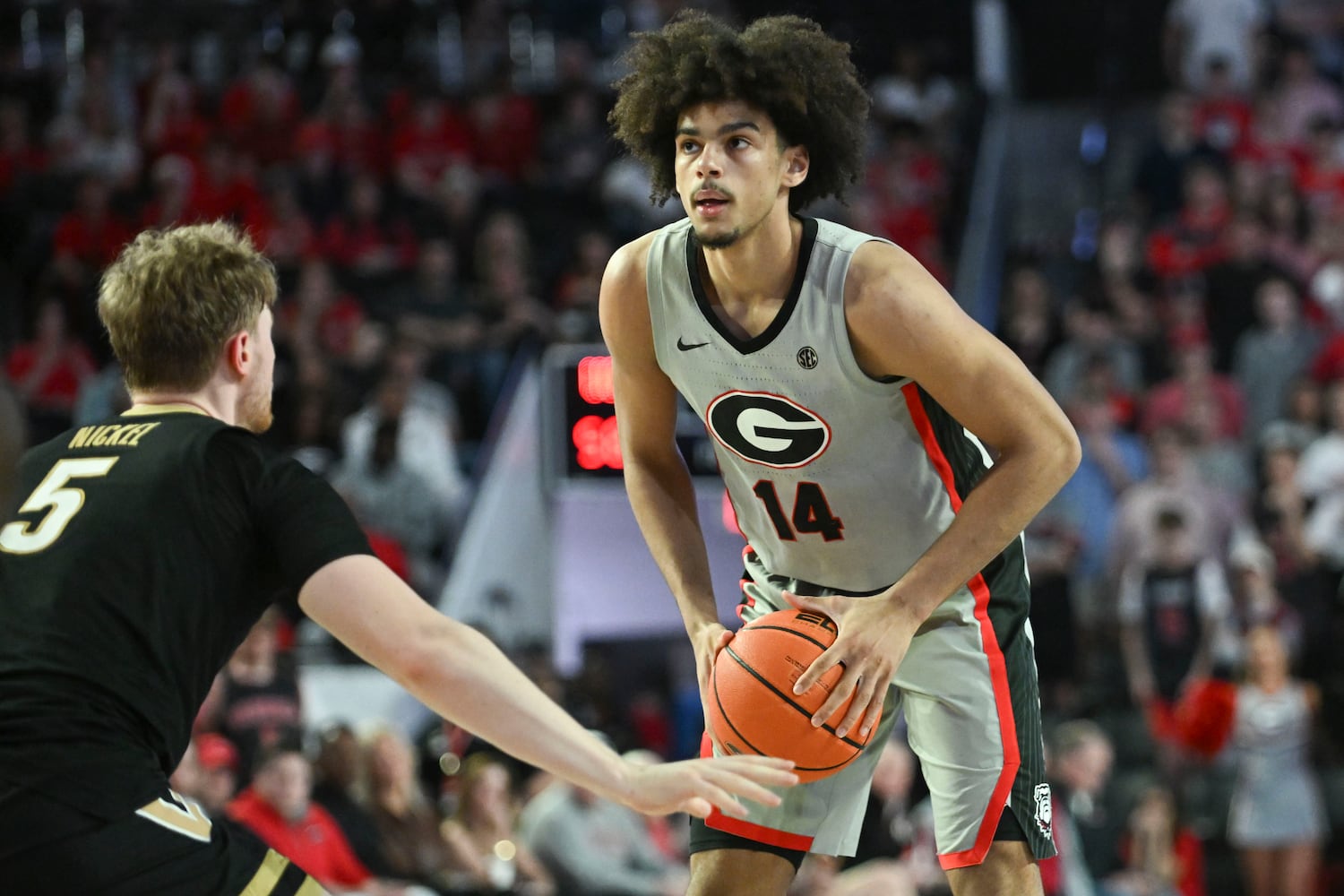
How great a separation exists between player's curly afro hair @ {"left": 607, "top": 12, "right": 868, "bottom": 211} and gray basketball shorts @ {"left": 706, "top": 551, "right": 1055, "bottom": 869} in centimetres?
103

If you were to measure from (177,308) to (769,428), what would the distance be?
1.40 meters

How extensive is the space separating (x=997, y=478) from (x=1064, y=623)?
543 cm

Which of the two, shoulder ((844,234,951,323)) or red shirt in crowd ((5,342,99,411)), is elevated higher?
shoulder ((844,234,951,323))

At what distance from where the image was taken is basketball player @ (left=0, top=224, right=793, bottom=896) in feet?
8.23

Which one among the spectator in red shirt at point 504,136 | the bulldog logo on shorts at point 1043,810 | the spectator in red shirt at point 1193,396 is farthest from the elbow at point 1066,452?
the spectator in red shirt at point 504,136

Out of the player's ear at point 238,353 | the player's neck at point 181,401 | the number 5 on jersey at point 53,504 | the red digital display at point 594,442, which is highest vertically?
the player's ear at point 238,353

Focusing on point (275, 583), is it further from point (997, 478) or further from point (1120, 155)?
point (1120, 155)

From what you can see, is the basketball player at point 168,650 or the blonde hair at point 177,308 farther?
the blonde hair at point 177,308

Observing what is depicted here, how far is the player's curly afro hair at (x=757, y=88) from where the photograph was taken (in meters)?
3.64

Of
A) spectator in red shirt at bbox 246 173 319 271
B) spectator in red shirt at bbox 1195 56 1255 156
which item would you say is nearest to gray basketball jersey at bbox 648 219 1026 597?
spectator in red shirt at bbox 246 173 319 271

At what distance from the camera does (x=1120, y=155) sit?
13.0 meters

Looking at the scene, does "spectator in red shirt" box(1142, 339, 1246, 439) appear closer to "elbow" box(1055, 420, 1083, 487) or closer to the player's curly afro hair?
the player's curly afro hair

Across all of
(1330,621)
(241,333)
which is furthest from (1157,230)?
(241,333)

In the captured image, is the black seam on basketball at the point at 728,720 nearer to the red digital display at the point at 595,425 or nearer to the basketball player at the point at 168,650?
the basketball player at the point at 168,650
